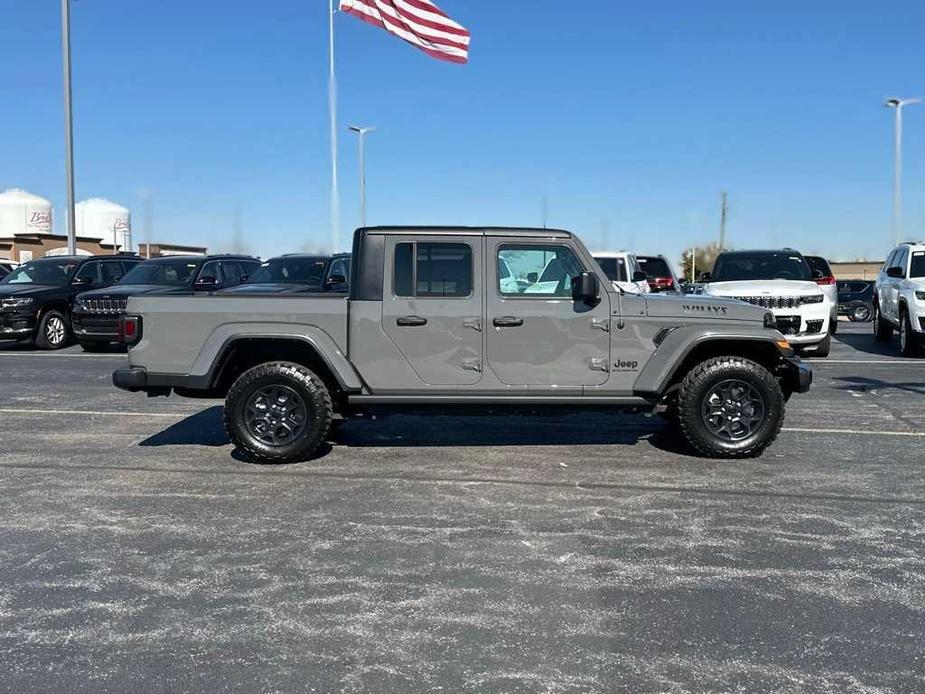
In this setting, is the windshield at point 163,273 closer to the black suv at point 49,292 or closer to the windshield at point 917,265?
the black suv at point 49,292

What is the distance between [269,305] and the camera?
6758mm

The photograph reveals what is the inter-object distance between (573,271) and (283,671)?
426cm

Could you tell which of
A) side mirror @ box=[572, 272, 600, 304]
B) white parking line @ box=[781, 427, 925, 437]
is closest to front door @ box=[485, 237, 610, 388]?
side mirror @ box=[572, 272, 600, 304]

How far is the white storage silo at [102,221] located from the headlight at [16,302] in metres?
60.3

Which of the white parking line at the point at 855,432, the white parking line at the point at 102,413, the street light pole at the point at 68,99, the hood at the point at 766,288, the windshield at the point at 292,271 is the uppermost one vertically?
the street light pole at the point at 68,99

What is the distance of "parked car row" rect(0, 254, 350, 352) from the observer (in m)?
14.0

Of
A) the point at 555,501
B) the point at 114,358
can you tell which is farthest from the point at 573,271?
the point at 114,358

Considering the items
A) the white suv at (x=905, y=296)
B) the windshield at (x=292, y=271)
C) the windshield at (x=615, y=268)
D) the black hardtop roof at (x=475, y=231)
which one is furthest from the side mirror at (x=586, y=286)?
the windshield at (x=615, y=268)

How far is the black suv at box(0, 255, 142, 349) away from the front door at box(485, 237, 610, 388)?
11951mm

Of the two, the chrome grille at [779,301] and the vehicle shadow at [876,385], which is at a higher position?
Result: the chrome grille at [779,301]

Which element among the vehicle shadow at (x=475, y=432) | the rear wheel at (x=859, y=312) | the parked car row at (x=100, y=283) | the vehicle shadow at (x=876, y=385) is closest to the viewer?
the vehicle shadow at (x=475, y=432)

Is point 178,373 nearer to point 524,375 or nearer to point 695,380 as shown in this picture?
point 524,375

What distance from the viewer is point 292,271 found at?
13891 mm

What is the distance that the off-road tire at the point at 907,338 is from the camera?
45.2ft
